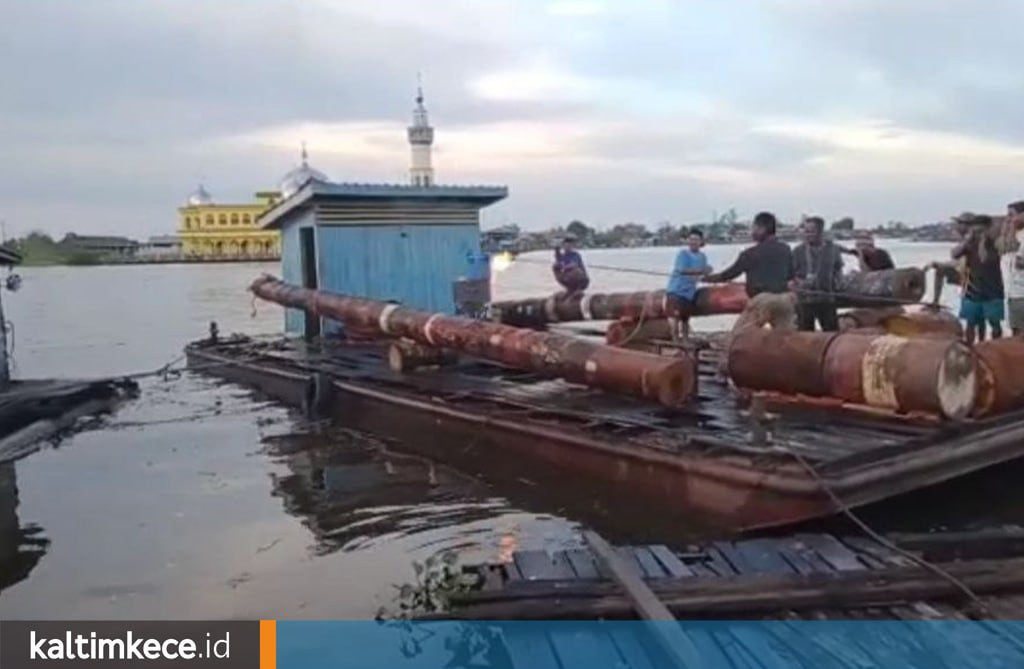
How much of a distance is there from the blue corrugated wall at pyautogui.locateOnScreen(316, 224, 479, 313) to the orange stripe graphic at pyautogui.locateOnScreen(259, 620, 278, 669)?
41.3 ft

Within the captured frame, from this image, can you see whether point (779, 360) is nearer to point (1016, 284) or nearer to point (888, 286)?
point (888, 286)

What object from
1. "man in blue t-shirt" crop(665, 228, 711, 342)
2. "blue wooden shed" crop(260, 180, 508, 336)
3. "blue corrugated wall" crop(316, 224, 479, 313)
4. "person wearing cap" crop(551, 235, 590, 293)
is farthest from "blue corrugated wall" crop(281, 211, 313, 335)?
"man in blue t-shirt" crop(665, 228, 711, 342)

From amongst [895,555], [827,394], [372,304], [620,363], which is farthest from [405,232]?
[895,555]

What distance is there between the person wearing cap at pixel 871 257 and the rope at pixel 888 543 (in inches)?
Answer: 228

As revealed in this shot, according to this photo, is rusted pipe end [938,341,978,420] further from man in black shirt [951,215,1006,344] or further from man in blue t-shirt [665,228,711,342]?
man in blue t-shirt [665,228,711,342]

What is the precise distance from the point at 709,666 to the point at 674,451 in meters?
3.67

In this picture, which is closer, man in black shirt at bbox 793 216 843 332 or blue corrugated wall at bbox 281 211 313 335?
→ man in black shirt at bbox 793 216 843 332

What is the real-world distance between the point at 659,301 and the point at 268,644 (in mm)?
8863

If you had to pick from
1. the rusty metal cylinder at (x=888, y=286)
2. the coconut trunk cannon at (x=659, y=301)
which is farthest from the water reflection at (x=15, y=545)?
the rusty metal cylinder at (x=888, y=286)

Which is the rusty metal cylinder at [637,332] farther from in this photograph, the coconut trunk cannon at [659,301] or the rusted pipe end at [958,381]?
the rusted pipe end at [958,381]

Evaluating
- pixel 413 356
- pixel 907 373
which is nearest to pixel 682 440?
pixel 907 373

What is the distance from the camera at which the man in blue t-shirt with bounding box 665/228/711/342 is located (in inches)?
520

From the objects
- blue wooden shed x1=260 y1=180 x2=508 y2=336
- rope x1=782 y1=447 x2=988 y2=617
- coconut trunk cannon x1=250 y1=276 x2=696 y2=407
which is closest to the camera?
rope x1=782 y1=447 x2=988 y2=617

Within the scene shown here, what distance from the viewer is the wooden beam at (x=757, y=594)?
5.66 m
